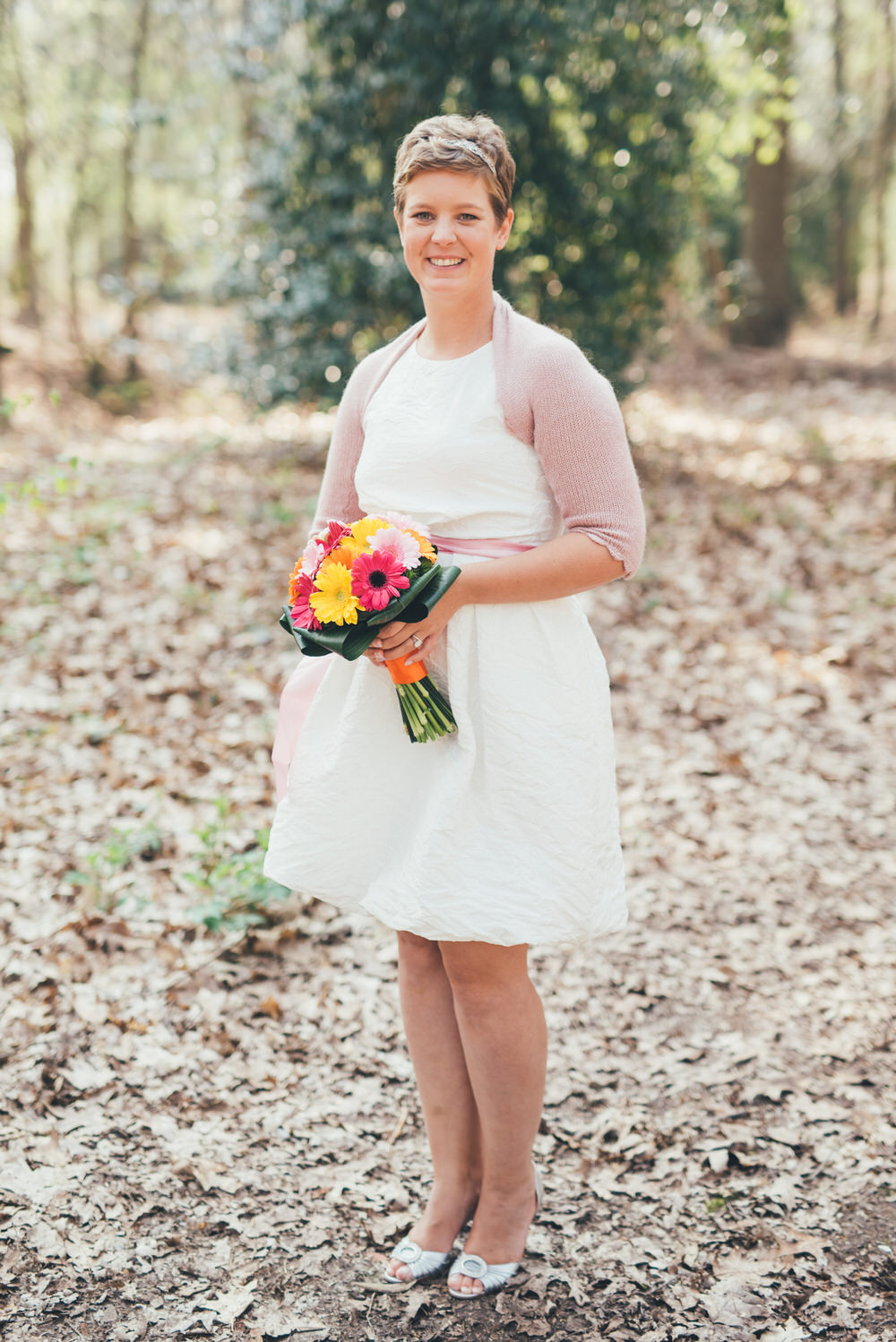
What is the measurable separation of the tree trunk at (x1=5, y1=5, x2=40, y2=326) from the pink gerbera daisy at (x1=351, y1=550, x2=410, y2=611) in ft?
29.3

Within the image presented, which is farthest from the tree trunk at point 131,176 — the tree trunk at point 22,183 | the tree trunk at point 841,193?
the tree trunk at point 841,193

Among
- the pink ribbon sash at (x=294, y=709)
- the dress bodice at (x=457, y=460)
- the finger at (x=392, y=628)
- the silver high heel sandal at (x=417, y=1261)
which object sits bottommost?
the silver high heel sandal at (x=417, y=1261)

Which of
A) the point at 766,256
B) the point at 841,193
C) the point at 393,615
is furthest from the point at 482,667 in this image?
the point at 841,193

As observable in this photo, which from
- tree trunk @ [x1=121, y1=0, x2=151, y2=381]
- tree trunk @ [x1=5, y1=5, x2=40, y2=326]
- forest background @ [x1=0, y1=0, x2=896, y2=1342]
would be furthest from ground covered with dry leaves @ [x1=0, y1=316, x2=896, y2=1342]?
tree trunk @ [x1=5, y1=5, x2=40, y2=326]

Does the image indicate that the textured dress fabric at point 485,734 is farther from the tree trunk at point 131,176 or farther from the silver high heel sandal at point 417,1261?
the tree trunk at point 131,176

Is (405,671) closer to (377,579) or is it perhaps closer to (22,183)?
(377,579)

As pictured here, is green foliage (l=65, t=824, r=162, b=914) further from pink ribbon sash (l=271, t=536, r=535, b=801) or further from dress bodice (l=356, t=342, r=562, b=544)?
dress bodice (l=356, t=342, r=562, b=544)

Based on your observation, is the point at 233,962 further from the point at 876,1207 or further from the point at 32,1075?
the point at 876,1207

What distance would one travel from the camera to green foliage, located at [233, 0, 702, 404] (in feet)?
23.1

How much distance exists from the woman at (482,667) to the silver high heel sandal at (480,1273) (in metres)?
0.34

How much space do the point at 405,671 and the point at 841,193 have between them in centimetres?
1838

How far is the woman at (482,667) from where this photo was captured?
2.06 metres

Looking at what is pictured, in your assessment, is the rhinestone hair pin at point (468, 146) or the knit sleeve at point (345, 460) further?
the knit sleeve at point (345, 460)

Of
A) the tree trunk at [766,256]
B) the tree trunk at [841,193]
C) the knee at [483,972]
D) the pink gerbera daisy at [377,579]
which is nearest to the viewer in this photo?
the pink gerbera daisy at [377,579]
